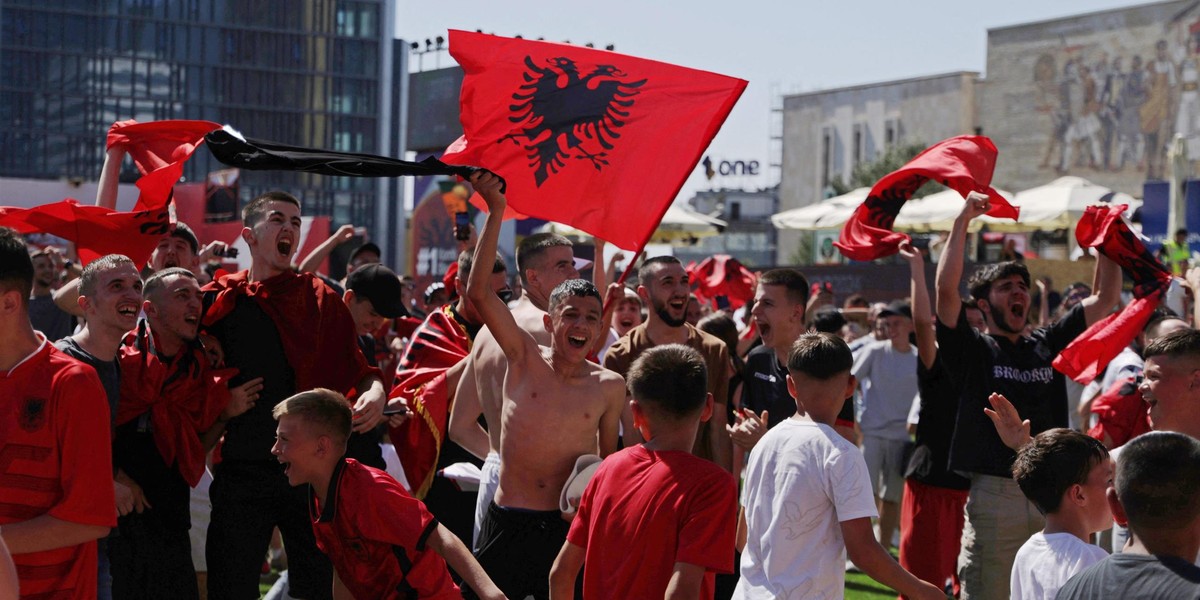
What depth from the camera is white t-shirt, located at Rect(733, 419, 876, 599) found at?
454 centimetres

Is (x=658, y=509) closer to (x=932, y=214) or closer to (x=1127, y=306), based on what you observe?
(x=1127, y=306)

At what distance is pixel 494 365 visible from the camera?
5.95 m

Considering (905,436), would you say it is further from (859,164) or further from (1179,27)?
(859,164)

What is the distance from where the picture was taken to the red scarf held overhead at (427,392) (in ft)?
23.8

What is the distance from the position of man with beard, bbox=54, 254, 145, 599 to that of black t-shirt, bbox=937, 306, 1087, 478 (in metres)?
3.52

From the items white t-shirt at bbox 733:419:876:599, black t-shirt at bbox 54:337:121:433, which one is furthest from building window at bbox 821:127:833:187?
white t-shirt at bbox 733:419:876:599

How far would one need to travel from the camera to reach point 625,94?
250 inches

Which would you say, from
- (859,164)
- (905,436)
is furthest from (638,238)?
(859,164)

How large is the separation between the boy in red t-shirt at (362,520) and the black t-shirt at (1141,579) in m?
1.97

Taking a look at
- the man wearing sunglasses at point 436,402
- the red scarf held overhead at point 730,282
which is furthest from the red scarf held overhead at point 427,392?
the red scarf held overhead at point 730,282

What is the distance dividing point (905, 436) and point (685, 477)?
21.2ft

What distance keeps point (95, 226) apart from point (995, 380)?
13.5 ft

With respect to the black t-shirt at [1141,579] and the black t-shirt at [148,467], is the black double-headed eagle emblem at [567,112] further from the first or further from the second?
the black t-shirt at [1141,579]

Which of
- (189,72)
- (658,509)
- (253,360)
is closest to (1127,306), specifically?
(658,509)
